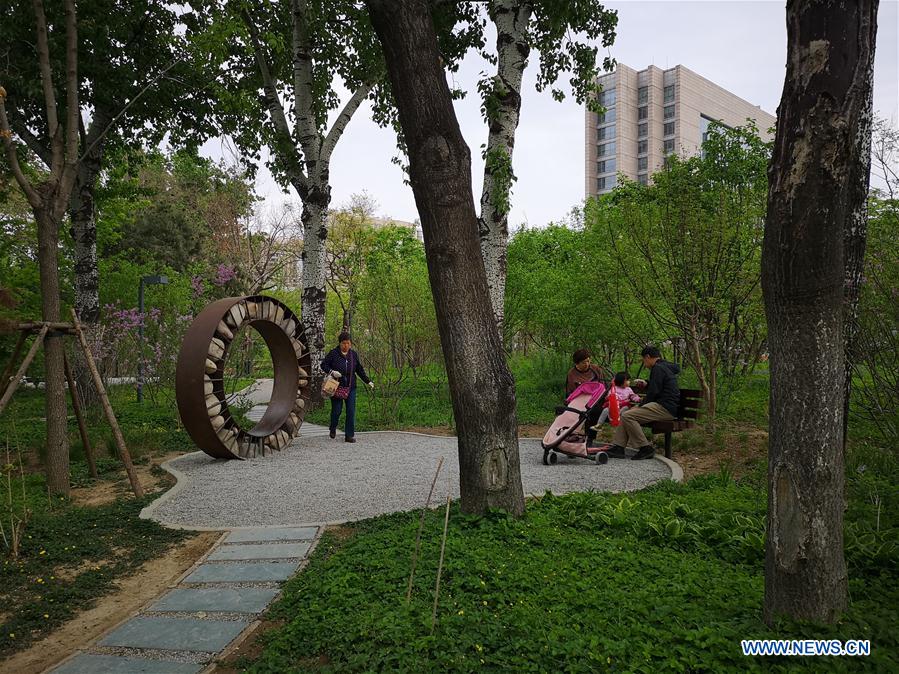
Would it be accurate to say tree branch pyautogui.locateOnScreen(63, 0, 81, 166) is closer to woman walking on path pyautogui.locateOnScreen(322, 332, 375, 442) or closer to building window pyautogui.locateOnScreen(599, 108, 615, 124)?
woman walking on path pyautogui.locateOnScreen(322, 332, 375, 442)

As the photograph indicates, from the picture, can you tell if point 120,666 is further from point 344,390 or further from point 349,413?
point 349,413

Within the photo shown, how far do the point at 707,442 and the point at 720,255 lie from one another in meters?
2.88

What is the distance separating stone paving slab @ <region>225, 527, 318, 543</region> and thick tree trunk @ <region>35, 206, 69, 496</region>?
2.69 m

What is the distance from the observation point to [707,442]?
354 inches

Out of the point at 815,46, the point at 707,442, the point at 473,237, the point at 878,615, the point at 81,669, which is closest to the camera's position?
the point at 815,46

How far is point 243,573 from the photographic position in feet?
14.6

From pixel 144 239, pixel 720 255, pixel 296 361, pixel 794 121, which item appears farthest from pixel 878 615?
pixel 144 239

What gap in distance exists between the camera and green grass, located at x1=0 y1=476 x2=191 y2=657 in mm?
3895

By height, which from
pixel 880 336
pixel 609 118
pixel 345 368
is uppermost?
pixel 609 118

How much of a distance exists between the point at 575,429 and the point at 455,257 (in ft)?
15.2

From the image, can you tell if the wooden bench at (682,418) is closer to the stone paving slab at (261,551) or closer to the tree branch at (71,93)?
the stone paving slab at (261,551)

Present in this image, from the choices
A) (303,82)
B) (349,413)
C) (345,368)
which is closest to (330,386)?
(345,368)

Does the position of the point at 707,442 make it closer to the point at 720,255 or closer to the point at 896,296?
the point at 720,255

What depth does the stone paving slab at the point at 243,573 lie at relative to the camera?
4.35 metres
